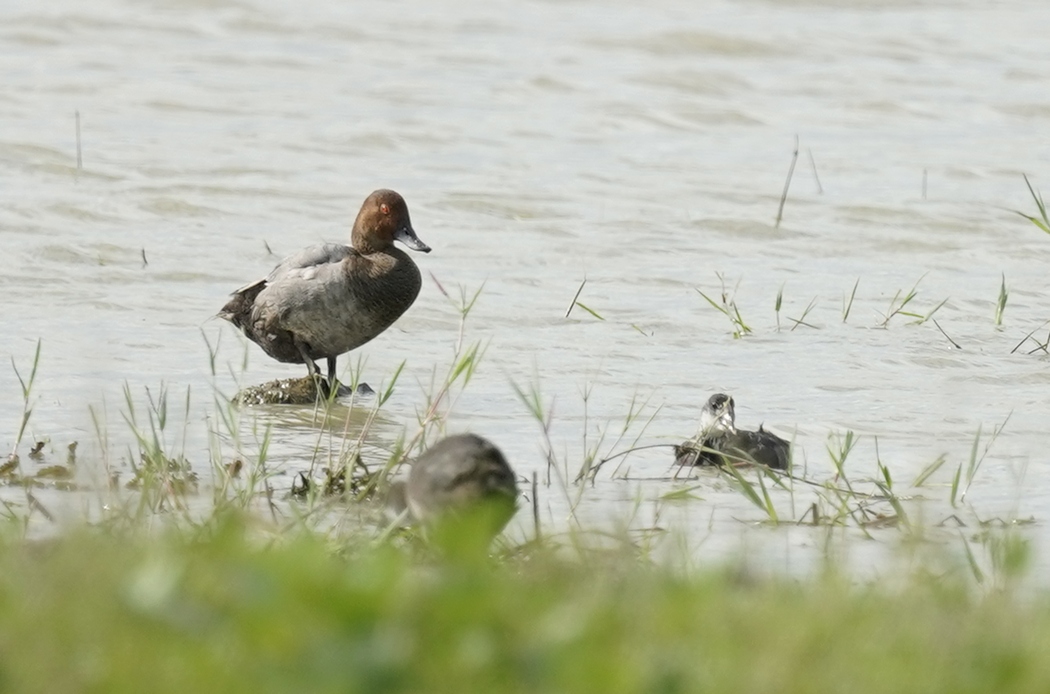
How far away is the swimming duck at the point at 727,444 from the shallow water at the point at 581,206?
0.52 ft

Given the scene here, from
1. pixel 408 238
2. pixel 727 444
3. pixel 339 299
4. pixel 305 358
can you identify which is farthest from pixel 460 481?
pixel 408 238

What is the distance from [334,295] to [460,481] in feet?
11.1

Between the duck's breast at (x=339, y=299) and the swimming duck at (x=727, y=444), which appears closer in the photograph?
the swimming duck at (x=727, y=444)

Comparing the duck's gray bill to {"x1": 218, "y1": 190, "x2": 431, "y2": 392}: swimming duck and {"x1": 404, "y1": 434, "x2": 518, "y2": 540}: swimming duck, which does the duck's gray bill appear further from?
{"x1": 404, "y1": 434, "x2": 518, "y2": 540}: swimming duck

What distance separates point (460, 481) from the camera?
444cm

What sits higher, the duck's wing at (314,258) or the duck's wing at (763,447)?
the duck's wing at (314,258)

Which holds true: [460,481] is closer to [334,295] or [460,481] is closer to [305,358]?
[334,295]

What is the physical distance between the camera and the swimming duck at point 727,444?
620cm

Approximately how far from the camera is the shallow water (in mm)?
7344

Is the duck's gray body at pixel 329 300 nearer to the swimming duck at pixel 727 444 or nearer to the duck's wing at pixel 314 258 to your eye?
the duck's wing at pixel 314 258

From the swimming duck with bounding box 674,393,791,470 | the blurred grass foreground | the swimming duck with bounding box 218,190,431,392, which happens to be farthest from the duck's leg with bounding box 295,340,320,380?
the blurred grass foreground

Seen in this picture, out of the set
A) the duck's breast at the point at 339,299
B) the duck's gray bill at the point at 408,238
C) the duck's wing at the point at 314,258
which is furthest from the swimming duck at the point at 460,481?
the duck's gray bill at the point at 408,238

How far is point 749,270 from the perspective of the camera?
10820mm

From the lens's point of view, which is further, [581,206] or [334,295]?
[581,206]
